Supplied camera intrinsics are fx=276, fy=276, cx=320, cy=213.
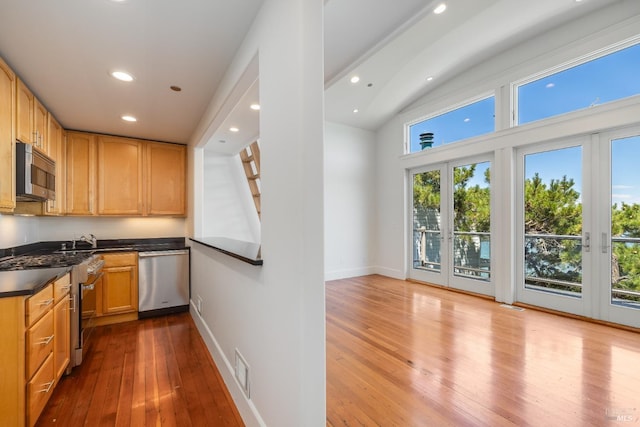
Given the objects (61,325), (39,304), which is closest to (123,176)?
(61,325)

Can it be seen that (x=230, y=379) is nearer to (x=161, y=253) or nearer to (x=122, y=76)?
(x=161, y=253)

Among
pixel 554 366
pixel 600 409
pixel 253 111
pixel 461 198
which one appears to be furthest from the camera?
pixel 461 198

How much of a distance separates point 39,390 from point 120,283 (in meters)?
1.93

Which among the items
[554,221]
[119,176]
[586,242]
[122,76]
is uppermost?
[122,76]


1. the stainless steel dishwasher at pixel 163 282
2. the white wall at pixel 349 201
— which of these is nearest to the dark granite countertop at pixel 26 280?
the stainless steel dishwasher at pixel 163 282

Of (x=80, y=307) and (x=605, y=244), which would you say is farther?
(x=605, y=244)

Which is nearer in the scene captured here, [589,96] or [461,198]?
[589,96]

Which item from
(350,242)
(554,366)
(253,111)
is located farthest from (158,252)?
(554,366)

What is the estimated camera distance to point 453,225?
4859 millimetres

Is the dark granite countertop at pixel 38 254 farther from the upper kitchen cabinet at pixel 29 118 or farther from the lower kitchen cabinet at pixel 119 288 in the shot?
the upper kitchen cabinet at pixel 29 118

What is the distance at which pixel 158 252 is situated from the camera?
3.61 m

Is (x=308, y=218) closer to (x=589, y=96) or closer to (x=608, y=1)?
(x=589, y=96)

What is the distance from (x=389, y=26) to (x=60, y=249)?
4.50 metres

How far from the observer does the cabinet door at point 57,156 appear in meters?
2.99
